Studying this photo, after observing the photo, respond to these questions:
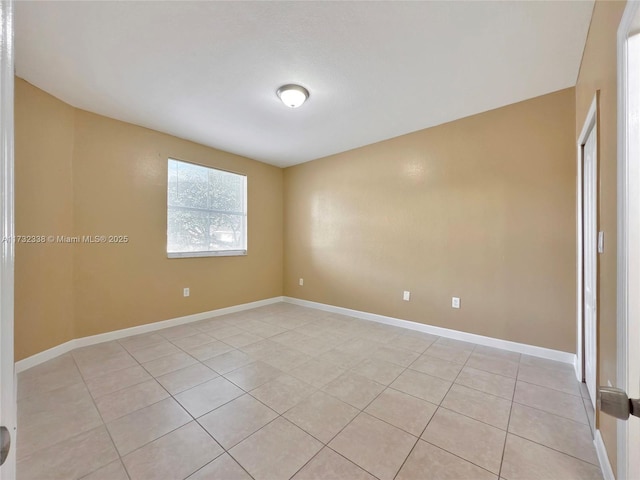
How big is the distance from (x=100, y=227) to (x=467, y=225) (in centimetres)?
423

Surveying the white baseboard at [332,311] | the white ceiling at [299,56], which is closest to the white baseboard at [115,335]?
the white baseboard at [332,311]

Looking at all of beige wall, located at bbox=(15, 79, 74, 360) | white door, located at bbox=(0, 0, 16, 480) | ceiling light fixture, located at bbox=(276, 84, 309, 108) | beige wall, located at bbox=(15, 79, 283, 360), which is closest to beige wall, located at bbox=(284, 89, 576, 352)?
ceiling light fixture, located at bbox=(276, 84, 309, 108)

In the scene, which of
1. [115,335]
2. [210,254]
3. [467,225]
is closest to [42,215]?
[115,335]

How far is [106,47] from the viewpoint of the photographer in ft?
6.46

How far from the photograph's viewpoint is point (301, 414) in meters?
1.77

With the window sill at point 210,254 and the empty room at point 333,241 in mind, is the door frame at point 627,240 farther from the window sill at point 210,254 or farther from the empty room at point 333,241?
the window sill at point 210,254

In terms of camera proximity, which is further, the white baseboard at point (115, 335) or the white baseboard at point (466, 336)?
the white baseboard at point (466, 336)

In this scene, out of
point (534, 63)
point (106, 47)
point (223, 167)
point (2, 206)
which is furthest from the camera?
point (223, 167)

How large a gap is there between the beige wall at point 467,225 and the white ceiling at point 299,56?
0.37m

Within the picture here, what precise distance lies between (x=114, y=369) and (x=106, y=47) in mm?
2643

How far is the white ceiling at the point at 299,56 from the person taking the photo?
66.4 inches

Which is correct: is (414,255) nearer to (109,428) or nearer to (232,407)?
(232,407)

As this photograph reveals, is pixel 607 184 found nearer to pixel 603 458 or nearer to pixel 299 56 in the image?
pixel 603 458

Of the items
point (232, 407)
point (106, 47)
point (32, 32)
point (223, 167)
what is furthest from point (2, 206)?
point (223, 167)
